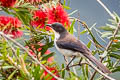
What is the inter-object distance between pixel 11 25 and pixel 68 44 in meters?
0.23

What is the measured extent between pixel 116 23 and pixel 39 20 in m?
0.27

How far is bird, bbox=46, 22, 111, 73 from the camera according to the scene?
94 cm

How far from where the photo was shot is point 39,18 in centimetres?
99

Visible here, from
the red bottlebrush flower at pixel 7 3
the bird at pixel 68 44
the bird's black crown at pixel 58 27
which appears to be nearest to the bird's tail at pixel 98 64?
the bird at pixel 68 44

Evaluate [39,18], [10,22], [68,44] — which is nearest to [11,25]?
[10,22]

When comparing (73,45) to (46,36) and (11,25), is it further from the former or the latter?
(11,25)

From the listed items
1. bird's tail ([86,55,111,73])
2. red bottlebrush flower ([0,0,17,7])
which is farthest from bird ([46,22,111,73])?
red bottlebrush flower ([0,0,17,7])

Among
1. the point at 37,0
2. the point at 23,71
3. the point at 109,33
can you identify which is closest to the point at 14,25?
the point at 37,0

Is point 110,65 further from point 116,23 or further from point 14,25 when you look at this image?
point 14,25

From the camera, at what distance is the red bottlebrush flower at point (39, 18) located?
984 mm

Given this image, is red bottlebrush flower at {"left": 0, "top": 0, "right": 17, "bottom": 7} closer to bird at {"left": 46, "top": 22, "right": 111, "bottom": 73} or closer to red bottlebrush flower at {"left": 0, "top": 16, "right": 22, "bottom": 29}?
red bottlebrush flower at {"left": 0, "top": 16, "right": 22, "bottom": 29}

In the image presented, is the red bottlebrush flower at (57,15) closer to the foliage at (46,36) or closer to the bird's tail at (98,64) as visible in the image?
the foliage at (46,36)

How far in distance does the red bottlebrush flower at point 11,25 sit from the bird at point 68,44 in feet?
0.32

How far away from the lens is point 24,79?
569mm
